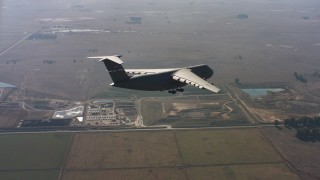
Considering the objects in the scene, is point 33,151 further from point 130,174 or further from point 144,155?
point 144,155

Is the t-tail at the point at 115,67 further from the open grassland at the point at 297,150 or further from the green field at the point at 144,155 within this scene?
the open grassland at the point at 297,150

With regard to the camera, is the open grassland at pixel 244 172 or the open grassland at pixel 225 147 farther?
the open grassland at pixel 225 147

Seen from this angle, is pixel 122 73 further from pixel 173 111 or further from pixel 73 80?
pixel 73 80

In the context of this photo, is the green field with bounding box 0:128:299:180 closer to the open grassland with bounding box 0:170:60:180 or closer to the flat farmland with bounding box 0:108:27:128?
the open grassland with bounding box 0:170:60:180

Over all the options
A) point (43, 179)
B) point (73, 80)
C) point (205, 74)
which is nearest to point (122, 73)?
point (205, 74)

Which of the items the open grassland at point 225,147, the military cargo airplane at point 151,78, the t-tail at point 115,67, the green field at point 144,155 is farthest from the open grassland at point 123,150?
the t-tail at point 115,67

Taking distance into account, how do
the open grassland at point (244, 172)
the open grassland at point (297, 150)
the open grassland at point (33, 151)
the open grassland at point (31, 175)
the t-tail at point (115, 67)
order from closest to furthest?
the t-tail at point (115, 67) < the open grassland at point (244, 172) < the open grassland at point (31, 175) < the open grassland at point (297, 150) < the open grassland at point (33, 151)
